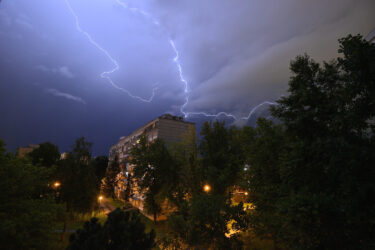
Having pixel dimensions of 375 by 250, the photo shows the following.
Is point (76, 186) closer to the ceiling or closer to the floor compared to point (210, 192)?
closer to the ceiling

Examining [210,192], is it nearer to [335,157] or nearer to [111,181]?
[335,157]

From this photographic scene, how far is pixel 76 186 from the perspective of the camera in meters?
17.6

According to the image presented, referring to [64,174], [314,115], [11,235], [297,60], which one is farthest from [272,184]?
[64,174]

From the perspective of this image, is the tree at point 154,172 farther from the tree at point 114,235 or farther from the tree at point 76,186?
the tree at point 114,235

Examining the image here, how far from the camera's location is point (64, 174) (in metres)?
17.9

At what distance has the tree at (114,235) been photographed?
16.6 feet

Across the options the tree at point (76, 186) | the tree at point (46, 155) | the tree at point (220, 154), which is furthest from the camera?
the tree at point (46, 155)

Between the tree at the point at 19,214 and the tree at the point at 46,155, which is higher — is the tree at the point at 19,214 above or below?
below

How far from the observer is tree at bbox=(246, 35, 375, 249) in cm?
666

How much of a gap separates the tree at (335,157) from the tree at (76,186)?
1703cm

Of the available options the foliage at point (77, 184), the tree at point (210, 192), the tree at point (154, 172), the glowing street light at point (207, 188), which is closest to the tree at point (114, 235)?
the tree at point (210, 192)

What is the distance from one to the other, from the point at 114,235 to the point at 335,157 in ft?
26.8

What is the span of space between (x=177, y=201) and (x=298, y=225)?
15661 millimetres

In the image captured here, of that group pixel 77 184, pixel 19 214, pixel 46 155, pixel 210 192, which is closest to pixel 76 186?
pixel 77 184
